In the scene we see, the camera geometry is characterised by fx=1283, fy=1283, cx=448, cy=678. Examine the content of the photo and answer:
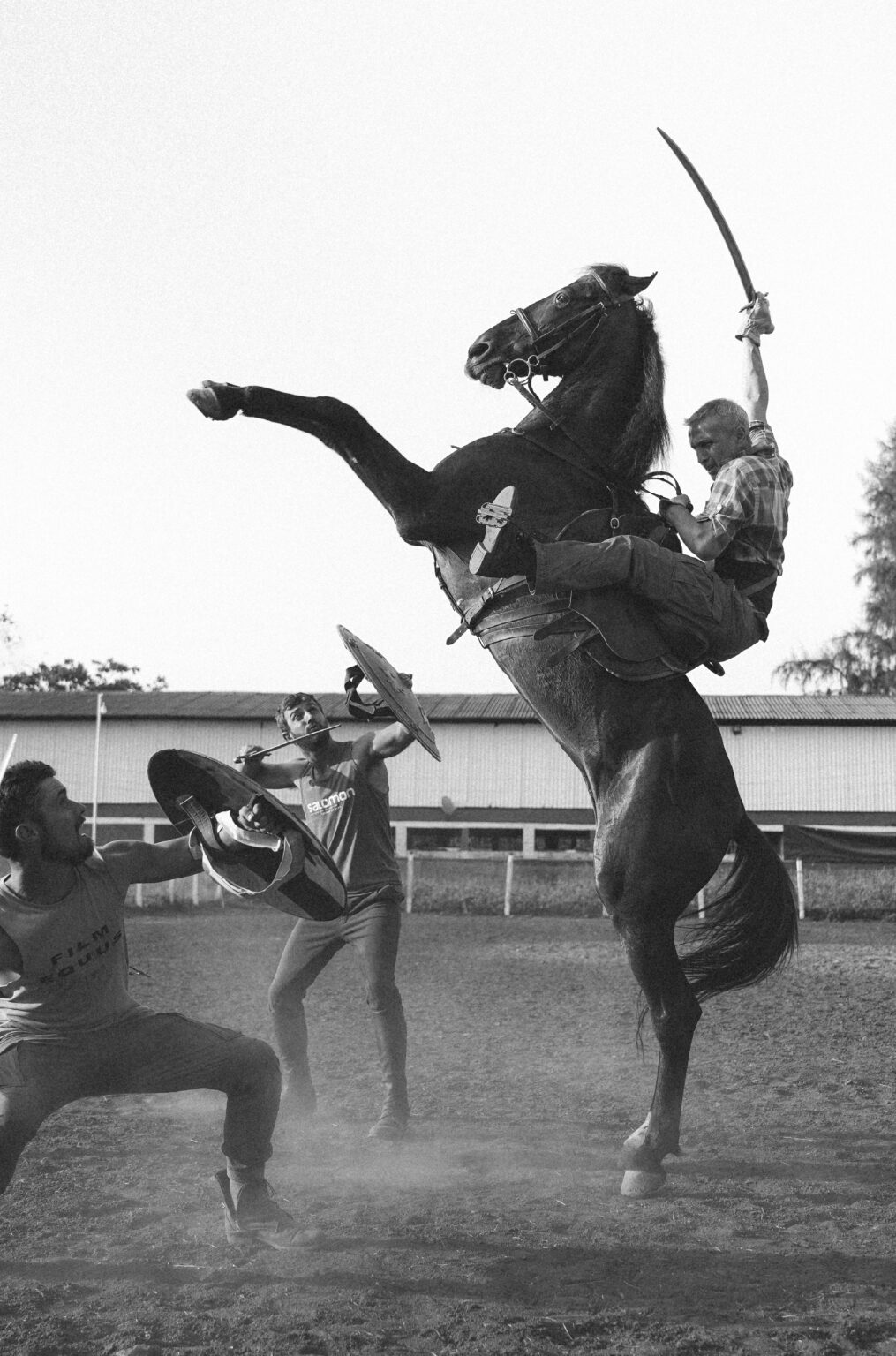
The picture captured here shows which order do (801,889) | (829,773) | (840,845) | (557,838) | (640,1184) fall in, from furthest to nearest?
(829,773), (557,838), (840,845), (801,889), (640,1184)

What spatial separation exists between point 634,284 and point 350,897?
3.22 m

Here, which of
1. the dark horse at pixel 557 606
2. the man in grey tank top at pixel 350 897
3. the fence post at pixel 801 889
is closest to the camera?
the dark horse at pixel 557 606

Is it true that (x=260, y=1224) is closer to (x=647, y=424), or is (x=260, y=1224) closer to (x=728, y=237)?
(x=647, y=424)

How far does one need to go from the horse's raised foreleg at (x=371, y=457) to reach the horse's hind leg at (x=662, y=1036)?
180 cm

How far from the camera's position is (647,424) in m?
5.33

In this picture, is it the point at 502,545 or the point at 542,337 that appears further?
the point at 542,337

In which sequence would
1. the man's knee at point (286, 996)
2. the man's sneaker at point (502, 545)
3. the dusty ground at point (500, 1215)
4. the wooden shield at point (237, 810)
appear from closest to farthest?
1. the dusty ground at point (500, 1215)
2. the wooden shield at point (237, 810)
3. the man's sneaker at point (502, 545)
4. the man's knee at point (286, 996)

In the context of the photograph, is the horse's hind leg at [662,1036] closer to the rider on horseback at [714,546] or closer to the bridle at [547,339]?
the rider on horseback at [714,546]

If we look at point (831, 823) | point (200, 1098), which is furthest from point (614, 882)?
point (831, 823)

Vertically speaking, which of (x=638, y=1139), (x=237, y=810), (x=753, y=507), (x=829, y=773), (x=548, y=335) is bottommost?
(x=638, y=1139)

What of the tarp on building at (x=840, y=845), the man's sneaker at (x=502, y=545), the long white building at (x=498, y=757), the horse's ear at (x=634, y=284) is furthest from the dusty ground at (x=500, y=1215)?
the long white building at (x=498, y=757)

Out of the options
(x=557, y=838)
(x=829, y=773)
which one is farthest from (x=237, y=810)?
(x=829, y=773)

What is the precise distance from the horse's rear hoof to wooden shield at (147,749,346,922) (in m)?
1.52

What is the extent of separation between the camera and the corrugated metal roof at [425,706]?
3662 cm
